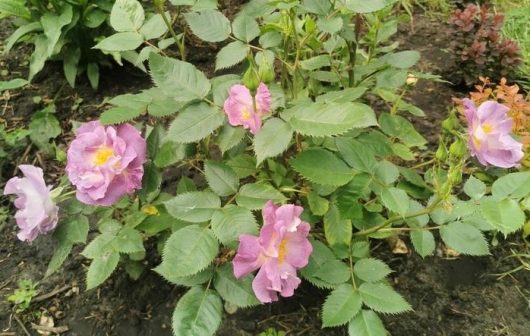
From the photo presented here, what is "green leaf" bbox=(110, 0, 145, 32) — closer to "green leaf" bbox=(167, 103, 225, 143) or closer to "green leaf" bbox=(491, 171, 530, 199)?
"green leaf" bbox=(167, 103, 225, 143)

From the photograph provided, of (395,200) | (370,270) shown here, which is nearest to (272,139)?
(395,200)

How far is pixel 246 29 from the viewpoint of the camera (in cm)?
136

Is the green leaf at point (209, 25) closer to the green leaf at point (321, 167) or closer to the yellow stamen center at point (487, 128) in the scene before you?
the green leaf at point (321, 167)

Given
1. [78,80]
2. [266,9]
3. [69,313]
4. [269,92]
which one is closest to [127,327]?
[69,313]

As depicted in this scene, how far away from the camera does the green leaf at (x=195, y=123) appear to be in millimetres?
1167

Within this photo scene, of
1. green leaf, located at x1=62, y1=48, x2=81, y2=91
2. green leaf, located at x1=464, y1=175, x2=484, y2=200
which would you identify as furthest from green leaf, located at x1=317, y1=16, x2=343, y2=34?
green leaf, located at x1=62, y1=48, x2=81, y2=91

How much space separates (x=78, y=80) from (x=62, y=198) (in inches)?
51.7

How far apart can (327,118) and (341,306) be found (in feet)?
1.42

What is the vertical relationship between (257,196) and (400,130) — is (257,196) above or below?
above

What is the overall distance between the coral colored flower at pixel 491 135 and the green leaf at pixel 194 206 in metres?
0.60

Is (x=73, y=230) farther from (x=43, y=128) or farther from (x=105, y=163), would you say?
(x=43, y=128)

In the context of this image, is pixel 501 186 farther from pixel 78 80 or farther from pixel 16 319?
pixel 78 80

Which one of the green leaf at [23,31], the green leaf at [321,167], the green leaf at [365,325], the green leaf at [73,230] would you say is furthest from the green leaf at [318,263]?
the green leaf at [23,31]

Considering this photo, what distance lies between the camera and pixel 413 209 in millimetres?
1397
